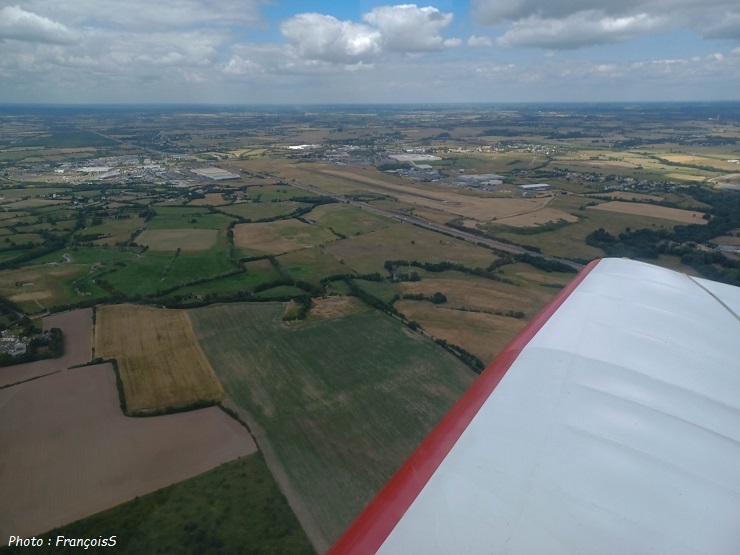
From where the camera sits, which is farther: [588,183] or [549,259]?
[588,183]

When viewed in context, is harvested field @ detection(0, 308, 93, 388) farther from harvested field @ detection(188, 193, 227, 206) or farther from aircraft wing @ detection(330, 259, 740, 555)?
harvested field @ detection(188, 193, 227, 206)

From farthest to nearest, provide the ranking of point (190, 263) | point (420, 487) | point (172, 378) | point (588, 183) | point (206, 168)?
point (206, 168) → point (588, 183) → point (190, 263) → point (172, 378) → point (420, 487)

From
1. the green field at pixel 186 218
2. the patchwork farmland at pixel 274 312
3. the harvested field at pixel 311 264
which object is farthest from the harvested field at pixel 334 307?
the green field at pixel 186 218

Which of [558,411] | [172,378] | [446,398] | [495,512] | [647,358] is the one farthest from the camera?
[172,378]

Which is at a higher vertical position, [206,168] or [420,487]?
[420,487]

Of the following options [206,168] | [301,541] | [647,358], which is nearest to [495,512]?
[647,358]

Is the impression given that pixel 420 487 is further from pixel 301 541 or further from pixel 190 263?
pixel 190 263

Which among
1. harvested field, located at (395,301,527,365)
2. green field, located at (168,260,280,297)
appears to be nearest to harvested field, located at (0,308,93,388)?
green field, located at (168,260,280,297)
